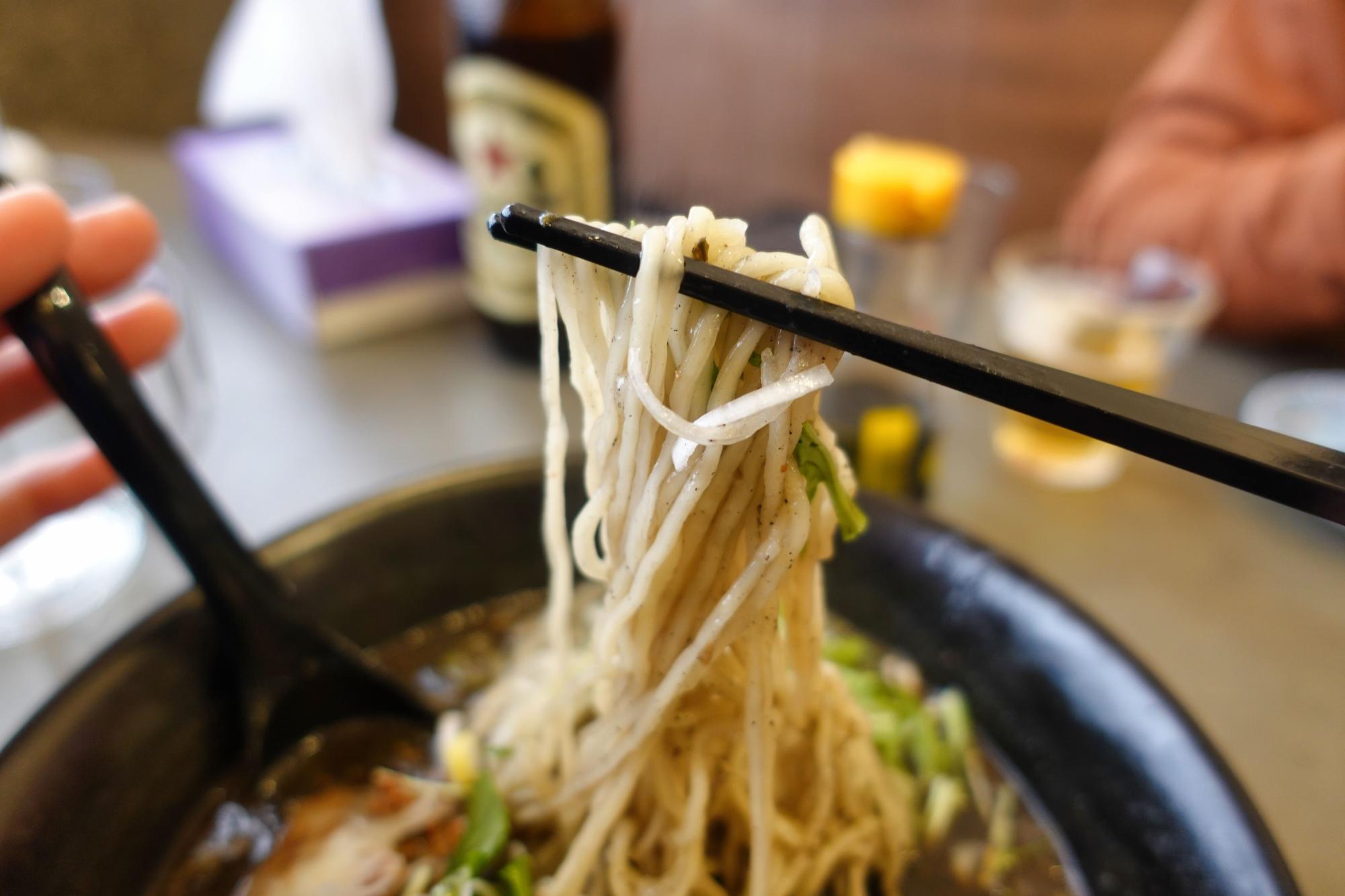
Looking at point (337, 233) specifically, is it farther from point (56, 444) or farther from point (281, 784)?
point (281, 784)

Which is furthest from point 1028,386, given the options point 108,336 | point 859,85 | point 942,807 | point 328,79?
point 859,85

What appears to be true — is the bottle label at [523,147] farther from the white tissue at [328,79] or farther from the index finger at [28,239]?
the index finger at [28,239]

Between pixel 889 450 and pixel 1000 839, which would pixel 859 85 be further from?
pixel 1000 839

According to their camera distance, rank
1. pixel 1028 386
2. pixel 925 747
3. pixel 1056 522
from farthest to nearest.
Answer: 1. pixel 1056 522
2. pixel 925 747
3. pixel 1028 386

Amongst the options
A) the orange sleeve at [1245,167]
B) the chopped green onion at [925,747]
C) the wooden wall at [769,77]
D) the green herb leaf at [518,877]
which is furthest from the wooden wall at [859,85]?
the green herb leaf at [518,877]

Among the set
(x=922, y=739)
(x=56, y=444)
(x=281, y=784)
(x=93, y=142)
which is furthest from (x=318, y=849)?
(x=93, y=142)

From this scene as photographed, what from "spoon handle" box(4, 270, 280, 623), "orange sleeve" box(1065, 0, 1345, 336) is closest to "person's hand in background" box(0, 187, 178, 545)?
"spoon handle" box(4, 270, 280, 623)
